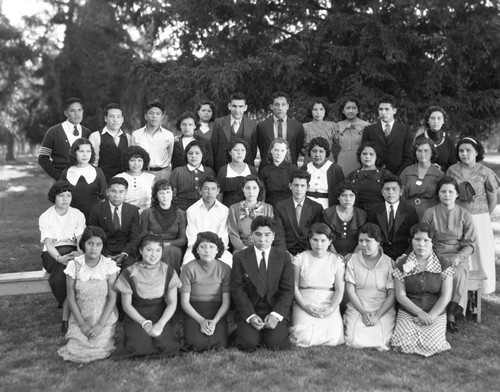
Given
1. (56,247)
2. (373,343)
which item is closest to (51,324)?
(56,247)

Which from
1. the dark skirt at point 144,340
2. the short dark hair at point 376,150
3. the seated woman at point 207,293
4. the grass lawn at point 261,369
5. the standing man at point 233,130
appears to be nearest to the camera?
the grass lawn at point 261,369

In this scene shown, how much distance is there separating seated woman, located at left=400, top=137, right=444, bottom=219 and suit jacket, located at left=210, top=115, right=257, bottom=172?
1.83 meters

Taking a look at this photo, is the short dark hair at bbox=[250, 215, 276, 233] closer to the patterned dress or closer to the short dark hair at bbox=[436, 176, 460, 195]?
the patterned dress

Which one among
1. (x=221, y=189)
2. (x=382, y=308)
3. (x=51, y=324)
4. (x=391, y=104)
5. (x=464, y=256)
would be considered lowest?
(x=51, y=324)

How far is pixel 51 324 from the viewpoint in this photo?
5191 mm

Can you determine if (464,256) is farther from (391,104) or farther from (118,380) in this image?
(118,380)

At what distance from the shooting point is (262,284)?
4.68 m

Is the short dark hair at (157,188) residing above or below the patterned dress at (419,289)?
above

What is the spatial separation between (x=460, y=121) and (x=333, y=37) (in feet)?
8.43

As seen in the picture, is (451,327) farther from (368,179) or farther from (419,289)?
(368,179)

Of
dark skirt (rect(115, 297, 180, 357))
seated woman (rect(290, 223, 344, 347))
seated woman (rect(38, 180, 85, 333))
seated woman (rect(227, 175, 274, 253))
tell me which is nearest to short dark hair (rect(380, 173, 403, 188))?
seated woman (rect(290, 223, 344, 347))

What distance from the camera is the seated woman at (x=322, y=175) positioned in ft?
19.0

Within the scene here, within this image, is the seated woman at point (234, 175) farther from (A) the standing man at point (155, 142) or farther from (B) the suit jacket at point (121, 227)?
(B) the suit jacket at point (121, 227)

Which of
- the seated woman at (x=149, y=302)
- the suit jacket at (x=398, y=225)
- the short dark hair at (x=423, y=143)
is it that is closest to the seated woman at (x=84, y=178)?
the seated woman at (x=149, y=302)
